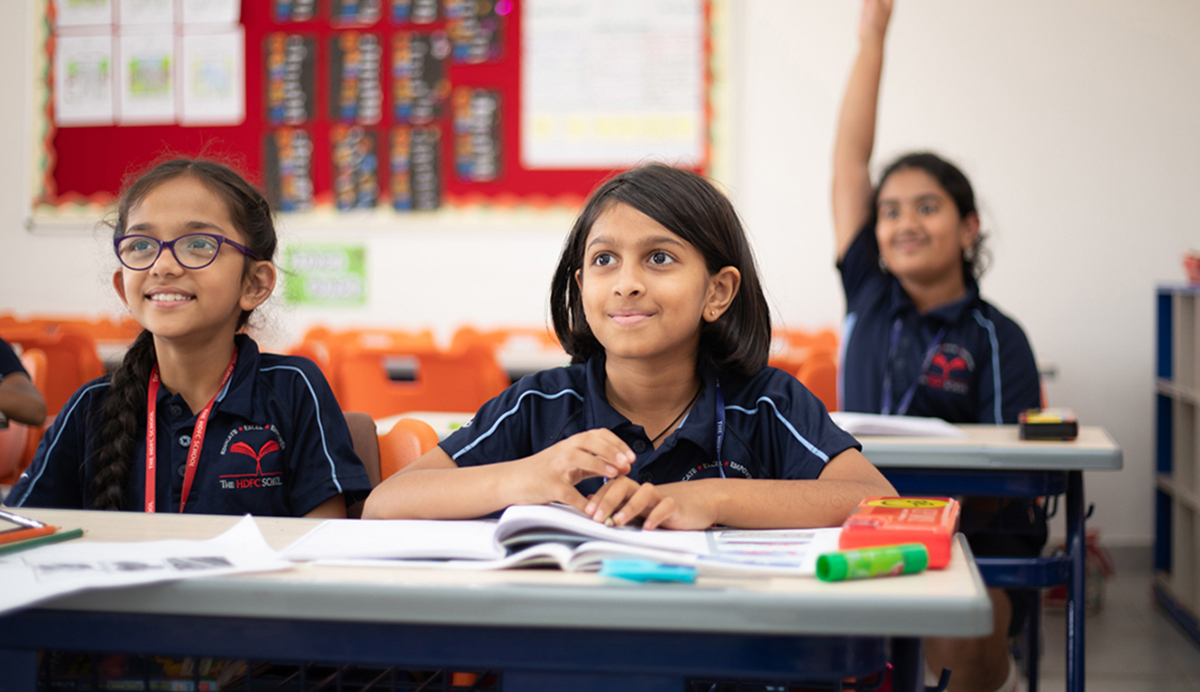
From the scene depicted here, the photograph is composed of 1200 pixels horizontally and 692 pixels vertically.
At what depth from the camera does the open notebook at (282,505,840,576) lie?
0.80 metres

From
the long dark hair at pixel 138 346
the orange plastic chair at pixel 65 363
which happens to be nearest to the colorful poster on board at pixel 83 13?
the orange plastic chair at pixel 65 363

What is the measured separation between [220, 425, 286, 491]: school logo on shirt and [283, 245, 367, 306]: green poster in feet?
11.6

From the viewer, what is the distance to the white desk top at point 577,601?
71 cm

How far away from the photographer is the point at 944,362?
228cm

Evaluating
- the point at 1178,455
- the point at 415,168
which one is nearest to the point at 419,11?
the point at 415,168

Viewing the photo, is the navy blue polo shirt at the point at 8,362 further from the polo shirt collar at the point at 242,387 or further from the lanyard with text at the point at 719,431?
the lanyard with text at the point at 719,431

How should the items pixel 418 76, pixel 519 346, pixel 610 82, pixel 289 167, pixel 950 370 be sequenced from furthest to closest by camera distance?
1. pixel 289 167
2. pixel 418 76
3. pixel 610 82
4. pixel 519 346
5. pixel 950 370

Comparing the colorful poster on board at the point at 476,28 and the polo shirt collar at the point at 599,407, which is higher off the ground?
the colorful poster on board at the point at 476,28

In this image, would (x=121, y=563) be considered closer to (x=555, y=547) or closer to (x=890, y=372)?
(x=555, y=547)

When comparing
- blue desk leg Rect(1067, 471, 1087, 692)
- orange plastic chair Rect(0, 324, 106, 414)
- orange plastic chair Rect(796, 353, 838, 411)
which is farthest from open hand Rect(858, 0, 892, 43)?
orange plastic chair Rect(0, 324, 106, 414)

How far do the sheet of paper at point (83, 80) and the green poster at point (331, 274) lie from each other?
131 centimetres

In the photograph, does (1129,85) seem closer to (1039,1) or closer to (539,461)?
(1039,1)

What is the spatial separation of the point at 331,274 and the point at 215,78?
1.19m

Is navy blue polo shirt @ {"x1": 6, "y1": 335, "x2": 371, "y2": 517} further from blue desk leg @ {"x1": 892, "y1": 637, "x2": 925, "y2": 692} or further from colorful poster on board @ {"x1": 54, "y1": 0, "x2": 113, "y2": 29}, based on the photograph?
colorful poster on board @ {"x1": 54, "y1": 0, "x2": 113, "y2": 29}
